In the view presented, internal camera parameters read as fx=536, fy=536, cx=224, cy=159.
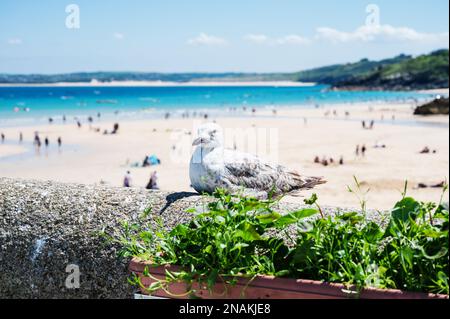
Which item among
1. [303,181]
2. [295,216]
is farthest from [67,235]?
[303,181]

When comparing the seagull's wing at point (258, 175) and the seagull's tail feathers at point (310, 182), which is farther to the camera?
the seagull's tail feathers at point (310, 182)

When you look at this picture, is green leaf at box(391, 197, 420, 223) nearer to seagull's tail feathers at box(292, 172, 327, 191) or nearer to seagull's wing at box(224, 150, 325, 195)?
seagull's wing at box(224, 150, 325, 195)

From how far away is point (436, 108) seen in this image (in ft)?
160

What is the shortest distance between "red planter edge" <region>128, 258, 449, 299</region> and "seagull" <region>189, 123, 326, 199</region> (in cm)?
143

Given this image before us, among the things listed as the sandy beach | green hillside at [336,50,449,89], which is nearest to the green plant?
the sandy beach

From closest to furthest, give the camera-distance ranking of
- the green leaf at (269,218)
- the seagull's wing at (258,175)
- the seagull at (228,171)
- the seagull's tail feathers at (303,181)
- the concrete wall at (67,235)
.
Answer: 1. the green leaf at (269,218)
2. the concrete wall at (67,235)
3. the seagull at (228,171)
4. the seagull's wing at (258,175)
5. the seagull's tail feathers at (303,181)

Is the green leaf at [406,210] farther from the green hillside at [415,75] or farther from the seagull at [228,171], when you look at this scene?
the green hillside at [415,75]

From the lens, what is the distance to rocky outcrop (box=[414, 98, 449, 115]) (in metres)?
47.6

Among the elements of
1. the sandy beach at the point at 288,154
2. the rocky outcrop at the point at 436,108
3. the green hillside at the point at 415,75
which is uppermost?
the green hillside at the point at 415,75

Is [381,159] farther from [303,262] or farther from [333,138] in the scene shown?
[303,262]

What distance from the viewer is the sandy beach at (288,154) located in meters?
18.4

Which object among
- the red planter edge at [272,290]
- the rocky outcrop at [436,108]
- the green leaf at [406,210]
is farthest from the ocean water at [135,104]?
the green leaf at [406,210]

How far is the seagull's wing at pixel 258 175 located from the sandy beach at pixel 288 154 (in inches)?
237
